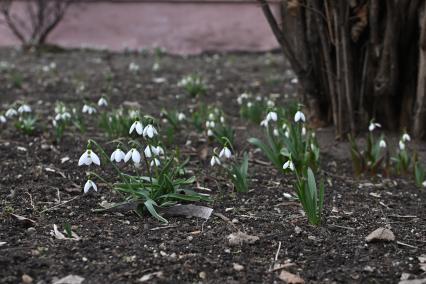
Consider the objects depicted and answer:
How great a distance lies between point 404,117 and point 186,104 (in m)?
1.97

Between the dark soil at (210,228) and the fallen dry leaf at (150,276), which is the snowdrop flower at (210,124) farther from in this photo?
the fallen dry leaf at (150,276)

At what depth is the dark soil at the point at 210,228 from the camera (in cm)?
255

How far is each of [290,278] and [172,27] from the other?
23.3ft

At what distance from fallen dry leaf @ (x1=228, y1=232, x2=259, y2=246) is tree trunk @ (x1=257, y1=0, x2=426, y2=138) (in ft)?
5.38

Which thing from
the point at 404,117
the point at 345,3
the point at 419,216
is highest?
the point at 345,3

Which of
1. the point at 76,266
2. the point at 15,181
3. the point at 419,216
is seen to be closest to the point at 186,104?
the point at 15,181

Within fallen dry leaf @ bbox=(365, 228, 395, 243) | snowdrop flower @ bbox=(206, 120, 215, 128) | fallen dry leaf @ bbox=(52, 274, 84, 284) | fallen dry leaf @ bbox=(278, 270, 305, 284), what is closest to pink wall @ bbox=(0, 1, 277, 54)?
snowdrop flower @ bbox=(206, 120, 215, 128)

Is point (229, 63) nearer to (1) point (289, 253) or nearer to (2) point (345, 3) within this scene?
(2) point (345, 3)

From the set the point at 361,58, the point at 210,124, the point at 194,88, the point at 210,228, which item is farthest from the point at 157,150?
the point at 194,88

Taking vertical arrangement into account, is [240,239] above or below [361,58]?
below

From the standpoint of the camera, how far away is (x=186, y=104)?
228 inches

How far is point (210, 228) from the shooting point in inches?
118

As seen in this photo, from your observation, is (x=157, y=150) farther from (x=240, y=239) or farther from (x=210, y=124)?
(x=210, y=124)

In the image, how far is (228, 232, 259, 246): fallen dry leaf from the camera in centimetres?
280
